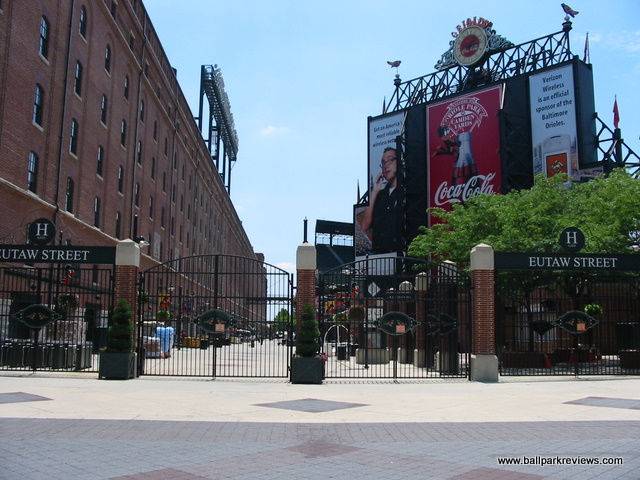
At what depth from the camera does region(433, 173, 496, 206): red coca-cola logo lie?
5369cm

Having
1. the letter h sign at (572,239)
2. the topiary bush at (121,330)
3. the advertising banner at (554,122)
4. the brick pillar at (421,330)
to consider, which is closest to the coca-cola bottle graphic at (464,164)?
the advertising banner at (554,122)

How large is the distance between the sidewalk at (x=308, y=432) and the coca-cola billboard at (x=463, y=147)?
3956 centimetres

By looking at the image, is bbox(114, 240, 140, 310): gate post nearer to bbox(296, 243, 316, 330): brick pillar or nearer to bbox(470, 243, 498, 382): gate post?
bbox(296, 243, 316, 330): brick pillar

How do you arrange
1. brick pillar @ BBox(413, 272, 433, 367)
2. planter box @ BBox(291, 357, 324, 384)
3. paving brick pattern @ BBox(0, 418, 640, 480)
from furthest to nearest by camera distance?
brick pillar @ BBox(413, 272, 433, 367), planter box @ BBox(291, 357, 324, 384), paving brick pattern @ BBox(0, 418, 640, 480)

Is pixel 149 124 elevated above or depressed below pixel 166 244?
above

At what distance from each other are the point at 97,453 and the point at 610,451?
264 inches

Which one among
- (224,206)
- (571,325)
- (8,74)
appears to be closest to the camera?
(571,325)

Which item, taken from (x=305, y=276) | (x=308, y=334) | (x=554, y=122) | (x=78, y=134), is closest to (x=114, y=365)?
(x=308, y=334)

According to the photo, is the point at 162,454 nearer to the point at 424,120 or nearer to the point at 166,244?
the point at 166,244

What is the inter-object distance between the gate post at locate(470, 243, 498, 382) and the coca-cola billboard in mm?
34069

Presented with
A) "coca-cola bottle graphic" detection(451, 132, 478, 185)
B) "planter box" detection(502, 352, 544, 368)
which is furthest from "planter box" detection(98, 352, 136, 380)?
"coca-cola bottle graphic" detection(451, 132, 478, 185)

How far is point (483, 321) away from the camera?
19.2 metres

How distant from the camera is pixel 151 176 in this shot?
53.0 meters

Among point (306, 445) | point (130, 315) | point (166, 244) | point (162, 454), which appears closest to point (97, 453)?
point (162, 454)
